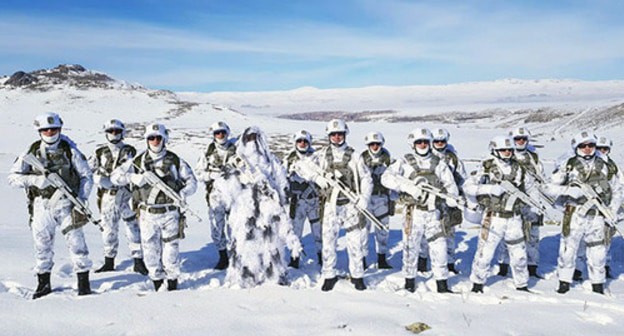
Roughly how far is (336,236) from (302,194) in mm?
2091

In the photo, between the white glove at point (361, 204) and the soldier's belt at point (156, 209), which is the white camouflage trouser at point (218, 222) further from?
the white glove at point (361, 204)

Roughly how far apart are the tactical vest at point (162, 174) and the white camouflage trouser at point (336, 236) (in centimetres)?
233

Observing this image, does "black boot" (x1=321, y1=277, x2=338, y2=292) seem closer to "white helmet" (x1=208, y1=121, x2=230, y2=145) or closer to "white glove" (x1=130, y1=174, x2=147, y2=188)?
"white glove" (x1=130, y1=174, x2=147, y2=188)

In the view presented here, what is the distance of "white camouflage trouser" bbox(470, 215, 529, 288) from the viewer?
283 inches

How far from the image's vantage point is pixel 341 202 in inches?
294

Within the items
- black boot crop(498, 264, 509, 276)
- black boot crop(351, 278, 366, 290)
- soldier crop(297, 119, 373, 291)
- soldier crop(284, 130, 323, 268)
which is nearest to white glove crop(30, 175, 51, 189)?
soldier crop(297, 119, 373, 291)

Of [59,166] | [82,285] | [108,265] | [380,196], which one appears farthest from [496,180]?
[108,265]

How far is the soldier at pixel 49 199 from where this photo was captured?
6312 millimetres

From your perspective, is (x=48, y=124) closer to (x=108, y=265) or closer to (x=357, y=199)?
(x=108, y=265)

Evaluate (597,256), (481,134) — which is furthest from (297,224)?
(481,134)

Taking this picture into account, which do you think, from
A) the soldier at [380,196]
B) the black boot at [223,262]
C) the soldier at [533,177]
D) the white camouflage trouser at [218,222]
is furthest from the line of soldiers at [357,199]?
the white camouflage trouser at [218,222]

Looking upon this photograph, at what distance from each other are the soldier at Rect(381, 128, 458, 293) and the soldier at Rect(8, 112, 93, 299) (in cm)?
464

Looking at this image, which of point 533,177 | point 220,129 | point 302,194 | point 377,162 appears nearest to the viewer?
point 533,177

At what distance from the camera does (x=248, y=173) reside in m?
6.85
